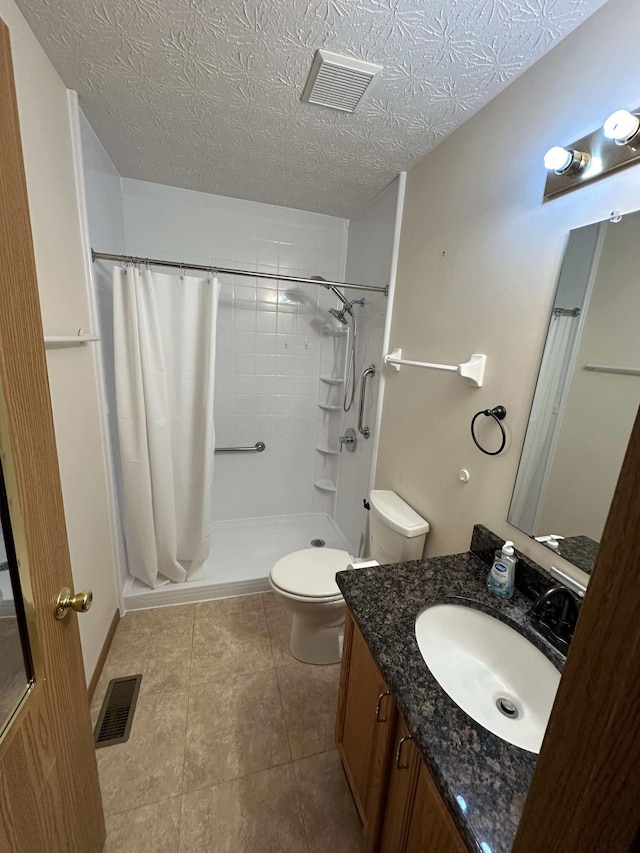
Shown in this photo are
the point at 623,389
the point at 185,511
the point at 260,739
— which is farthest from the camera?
the point at 185,511

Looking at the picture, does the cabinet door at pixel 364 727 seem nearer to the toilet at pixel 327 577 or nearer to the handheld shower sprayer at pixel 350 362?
the toilet at pixel 327 577

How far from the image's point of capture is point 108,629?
181 centimetres

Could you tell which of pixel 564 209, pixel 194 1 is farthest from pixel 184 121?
pixel 564 209

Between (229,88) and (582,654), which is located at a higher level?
(229,88)

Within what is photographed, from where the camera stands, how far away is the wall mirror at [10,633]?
2.07ft

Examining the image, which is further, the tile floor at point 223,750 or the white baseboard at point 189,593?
the white baseboard at point 189,593

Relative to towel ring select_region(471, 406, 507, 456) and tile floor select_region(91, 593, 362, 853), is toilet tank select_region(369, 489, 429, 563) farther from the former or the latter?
tile floor select_region(91, 593, 362, 853)

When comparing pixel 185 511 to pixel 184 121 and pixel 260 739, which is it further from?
pixel 184 121

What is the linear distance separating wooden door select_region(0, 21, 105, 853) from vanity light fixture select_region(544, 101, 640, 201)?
121 cm

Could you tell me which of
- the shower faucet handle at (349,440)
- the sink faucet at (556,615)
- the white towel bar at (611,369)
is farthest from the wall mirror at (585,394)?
the shower faucet handle at (349,440)

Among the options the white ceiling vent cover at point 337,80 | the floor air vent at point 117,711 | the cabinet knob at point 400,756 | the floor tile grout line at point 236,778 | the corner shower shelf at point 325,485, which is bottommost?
the floor air vent at point 117,711

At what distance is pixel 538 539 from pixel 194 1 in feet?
5.84

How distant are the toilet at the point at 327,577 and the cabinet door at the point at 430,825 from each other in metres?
0.80

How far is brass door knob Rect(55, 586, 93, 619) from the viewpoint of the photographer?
2.55 ft
